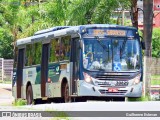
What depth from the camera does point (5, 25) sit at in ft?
202

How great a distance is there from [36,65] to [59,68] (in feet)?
9.18

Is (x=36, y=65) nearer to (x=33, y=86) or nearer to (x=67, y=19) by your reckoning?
(x=33, y=86)

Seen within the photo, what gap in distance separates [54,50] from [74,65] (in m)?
2.04

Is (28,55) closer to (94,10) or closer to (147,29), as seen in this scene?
(94,10)

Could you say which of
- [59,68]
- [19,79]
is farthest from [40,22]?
[59,68]

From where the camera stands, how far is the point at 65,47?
28312 mm

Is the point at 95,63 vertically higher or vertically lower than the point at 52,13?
lower

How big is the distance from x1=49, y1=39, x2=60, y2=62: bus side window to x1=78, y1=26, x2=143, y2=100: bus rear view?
1999 mm

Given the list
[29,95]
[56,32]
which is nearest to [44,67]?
[56,32]

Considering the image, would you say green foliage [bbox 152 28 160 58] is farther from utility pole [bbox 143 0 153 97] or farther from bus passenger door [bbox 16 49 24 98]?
bus passenger door [bbox 16 49 24 98]

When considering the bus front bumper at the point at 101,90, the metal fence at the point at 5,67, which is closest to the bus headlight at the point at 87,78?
the bus front bumper at the point at 101,90

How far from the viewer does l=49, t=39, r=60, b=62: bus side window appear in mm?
29073

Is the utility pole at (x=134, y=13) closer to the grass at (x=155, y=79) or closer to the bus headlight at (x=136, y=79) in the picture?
the grass at (x=155, y=79)

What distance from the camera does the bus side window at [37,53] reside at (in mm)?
30969
